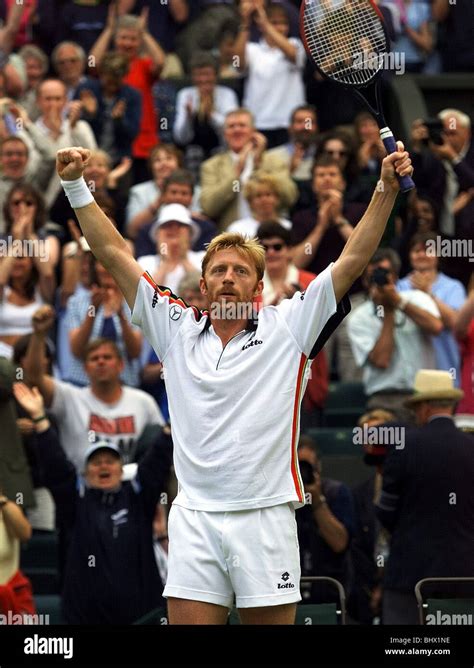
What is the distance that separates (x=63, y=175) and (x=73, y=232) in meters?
4.81

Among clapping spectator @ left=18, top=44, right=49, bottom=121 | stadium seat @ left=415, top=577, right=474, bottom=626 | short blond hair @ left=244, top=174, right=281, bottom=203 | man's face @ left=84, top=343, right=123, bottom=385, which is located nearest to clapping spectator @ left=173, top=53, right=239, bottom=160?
clapping spectator @ left=18, top=44, right=49, bottom=121

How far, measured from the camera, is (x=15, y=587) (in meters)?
8.09

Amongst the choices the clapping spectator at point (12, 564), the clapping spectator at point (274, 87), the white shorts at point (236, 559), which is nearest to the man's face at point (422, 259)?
the clapping spectator at point (274, 87)

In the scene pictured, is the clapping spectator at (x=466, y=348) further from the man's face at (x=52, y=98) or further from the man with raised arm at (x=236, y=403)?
the man with raised arm at (x=236, y=403)

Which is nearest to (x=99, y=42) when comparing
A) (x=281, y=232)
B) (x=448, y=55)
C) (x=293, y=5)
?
(x=293, y=5)

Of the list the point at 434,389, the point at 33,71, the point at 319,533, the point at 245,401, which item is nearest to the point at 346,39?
the point at 245,401

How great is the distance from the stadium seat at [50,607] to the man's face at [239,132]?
3919mm

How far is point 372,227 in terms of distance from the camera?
217 inches

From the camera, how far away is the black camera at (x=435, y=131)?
11.0 meters

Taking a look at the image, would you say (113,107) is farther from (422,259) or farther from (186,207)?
(422,259)

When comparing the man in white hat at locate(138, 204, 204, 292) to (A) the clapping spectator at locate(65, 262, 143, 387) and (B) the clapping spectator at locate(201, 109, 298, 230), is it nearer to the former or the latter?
(A) the clapping spectator at locate(65, 262, 143, 387)

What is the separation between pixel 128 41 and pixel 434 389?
5395 mm

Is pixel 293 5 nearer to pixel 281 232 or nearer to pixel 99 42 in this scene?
pixel 99 42

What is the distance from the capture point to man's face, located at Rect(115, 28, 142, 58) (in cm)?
1268
